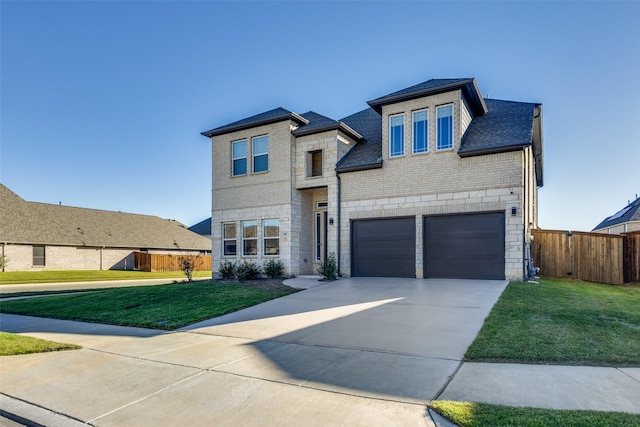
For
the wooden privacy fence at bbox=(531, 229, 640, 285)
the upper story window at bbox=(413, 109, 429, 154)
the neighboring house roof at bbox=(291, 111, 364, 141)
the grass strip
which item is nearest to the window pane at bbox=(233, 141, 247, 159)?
the neighboring house roof at bbox=(291, 111, 364, 141)

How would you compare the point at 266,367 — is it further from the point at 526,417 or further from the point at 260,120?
the point at 260,120

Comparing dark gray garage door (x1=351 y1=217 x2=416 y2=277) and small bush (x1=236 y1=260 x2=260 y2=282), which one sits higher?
dark gray garage door (x1=351 y1=217 x2=416 y2=277)

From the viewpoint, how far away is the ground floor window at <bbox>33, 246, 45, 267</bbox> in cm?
2988

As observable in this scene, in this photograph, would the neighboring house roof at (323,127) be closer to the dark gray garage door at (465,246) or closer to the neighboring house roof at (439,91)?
the neighboring house roof at (439,91)

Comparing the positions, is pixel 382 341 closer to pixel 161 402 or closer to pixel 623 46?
pixel 161 402

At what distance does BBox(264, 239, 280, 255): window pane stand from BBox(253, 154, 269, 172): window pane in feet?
10.7

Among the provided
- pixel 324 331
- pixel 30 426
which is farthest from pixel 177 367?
pixel 324 331

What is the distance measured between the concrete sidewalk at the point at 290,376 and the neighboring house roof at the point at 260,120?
10303mm

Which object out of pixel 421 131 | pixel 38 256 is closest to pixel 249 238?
pixel 421 131

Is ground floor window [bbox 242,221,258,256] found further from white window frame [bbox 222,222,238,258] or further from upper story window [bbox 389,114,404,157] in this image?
upper story window [bbox 389,114,404,157]

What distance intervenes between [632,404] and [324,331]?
4736mm

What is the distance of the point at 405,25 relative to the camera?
504 inches

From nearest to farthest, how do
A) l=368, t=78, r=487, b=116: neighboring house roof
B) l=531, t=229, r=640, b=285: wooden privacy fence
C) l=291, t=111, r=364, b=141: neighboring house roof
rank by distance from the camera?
l=368, t=78, r=487, b=116: neighboring house roof → l=531, t=229, r=640, b=285: wooden privacy fence → l=291, t=111, r=364, b=141: neighboring house roof

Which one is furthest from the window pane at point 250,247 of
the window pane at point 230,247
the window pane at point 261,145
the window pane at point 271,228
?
the window pane at point 261,145
